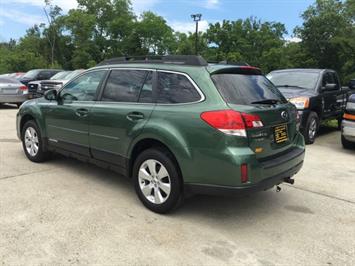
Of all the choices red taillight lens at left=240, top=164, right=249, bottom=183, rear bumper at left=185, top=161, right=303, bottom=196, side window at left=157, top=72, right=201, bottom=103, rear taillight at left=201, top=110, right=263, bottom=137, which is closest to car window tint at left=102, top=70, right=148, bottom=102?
side window at left=157, top=72, right=201, bottom=103

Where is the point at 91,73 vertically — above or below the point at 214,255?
above

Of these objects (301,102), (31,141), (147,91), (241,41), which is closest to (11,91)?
(31,141)

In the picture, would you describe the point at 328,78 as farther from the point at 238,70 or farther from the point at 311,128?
the point at 238,70

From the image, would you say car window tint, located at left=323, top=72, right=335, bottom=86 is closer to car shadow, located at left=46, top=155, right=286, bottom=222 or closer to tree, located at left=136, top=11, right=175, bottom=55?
car shadow, located at left=46, top=155, right=286, bottom=222

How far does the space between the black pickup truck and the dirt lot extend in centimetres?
284

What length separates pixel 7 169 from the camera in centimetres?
566

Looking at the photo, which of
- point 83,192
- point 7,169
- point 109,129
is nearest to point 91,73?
point 109,129

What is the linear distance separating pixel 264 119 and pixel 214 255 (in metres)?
1.45

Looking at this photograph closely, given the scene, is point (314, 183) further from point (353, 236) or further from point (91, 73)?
point (91, 73)

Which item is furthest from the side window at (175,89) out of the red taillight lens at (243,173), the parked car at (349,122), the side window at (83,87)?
the parked car at (349,122)

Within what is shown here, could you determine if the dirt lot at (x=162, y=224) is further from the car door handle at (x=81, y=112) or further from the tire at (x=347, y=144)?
the tire at (x=347, y=144)

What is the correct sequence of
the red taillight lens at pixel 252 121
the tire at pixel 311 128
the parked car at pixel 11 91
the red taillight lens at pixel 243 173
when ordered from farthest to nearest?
the parked car at pixel 11 91
the tire at pixel 311 128
the red taillight lens at pixel 252 121
the red taillight lens at pixel 243 173

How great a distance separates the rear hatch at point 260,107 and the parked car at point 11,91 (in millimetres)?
13105

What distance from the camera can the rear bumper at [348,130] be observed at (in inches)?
287
